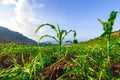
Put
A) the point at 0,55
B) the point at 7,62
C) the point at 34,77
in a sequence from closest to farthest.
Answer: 1. the point at 34,77
2. the point at 7,62
3. the point at 0,55

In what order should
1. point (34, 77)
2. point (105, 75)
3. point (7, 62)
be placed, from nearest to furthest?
point (105, 75) < point (34, 77) < point (7, 62)

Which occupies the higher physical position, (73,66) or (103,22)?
(103,22)

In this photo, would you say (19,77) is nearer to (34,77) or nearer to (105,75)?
(34,77)

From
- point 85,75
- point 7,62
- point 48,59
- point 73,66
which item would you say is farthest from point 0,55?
point 85,75

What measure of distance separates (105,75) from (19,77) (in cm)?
96

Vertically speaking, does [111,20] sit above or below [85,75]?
above

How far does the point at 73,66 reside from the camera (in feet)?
13.7

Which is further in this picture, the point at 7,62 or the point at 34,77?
the point at 7,62

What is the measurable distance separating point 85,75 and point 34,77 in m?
0.59

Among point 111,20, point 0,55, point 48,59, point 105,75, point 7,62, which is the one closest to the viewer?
point 105,75

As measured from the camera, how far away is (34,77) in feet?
11.9


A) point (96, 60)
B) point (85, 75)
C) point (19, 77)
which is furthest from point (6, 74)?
point (96, 60)

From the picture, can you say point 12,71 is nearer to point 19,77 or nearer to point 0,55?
point 19,77

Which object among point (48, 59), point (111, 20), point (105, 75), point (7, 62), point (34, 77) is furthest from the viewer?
point (7, 62)
